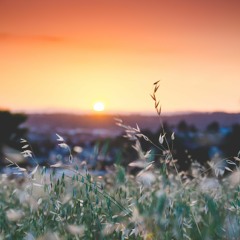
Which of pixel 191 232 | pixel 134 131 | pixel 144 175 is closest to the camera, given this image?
pixel 144 175

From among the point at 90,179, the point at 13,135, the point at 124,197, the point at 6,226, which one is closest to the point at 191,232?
the point at 124,197

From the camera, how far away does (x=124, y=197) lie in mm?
4664

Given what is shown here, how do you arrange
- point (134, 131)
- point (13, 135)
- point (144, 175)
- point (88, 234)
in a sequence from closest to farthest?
1. point (144, 175)
2. point (134, 131)
3. point (88, 234)
4. point (13, 135)

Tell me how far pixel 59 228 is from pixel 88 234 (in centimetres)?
19

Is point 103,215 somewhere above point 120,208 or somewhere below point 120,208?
below

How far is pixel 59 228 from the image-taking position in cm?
406

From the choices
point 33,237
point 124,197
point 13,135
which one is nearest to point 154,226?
point 33,237

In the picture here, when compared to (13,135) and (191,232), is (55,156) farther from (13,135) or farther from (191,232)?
(13,135)

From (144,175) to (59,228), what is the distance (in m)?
0.92

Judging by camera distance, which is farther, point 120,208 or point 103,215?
→ point 103,215

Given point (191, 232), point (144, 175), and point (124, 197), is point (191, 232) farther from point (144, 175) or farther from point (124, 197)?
point (144, 175)

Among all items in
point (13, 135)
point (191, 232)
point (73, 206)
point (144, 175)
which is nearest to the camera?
point (144, 175)

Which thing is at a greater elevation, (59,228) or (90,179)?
(90,179)

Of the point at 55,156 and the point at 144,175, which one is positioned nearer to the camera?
the point at 144,175
